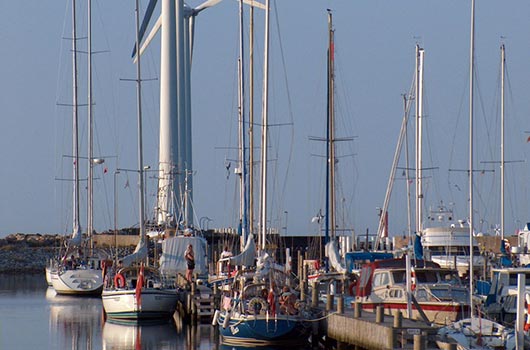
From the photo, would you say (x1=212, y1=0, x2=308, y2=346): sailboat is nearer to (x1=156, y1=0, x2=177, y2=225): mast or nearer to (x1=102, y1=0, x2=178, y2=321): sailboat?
(x1=102, y1=0, x2=178, y2=321): sailboat

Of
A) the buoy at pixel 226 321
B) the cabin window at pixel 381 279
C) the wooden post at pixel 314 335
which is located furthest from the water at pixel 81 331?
the cabin window at pixel 381 279

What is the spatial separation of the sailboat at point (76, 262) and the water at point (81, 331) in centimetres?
492

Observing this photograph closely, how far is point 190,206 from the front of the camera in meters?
62.3

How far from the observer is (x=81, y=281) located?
6088 centimetres

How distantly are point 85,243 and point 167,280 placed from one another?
2082 centimetres

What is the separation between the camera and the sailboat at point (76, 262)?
61000 mm

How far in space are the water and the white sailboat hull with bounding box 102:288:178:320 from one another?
19.7 inches

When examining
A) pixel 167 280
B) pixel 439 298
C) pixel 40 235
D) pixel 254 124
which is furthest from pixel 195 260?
pixel 40 235

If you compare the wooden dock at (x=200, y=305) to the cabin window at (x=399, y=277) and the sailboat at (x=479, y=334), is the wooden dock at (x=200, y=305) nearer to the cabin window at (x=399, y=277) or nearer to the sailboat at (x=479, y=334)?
the cabin window at (x=399, y=277)

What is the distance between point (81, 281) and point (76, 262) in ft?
8.36

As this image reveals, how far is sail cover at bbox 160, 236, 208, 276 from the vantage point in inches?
1908

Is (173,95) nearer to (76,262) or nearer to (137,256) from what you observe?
(76,262)

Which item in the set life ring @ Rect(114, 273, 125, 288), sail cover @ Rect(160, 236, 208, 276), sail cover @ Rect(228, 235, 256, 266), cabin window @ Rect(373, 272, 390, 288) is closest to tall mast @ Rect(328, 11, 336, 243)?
sail cover @ Rect(160, 236, 208, 276)

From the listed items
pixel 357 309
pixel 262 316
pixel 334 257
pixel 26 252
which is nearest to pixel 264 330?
pixel 262 316
